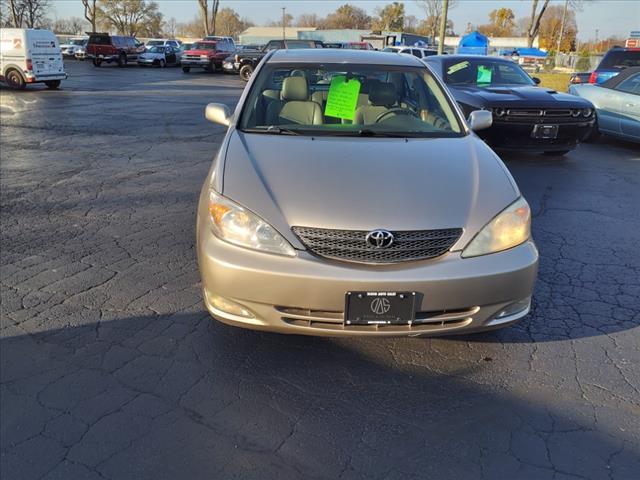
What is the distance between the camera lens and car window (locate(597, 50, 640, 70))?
1310 cm

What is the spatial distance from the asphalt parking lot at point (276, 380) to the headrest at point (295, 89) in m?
1.53

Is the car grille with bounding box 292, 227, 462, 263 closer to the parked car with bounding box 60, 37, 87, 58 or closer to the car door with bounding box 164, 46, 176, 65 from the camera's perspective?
the car door with bounding box 164, 46, 176, 65

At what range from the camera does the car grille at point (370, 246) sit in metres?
2.61

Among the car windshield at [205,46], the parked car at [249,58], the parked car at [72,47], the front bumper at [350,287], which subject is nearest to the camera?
the front bumper at [350,287]

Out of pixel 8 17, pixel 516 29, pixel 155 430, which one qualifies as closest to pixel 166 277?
pixel 155 430

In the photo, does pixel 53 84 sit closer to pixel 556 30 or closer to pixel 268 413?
pixel 268 413

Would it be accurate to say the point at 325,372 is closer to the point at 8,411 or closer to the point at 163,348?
the point at 163,348

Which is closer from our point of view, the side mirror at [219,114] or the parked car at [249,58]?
the side mirror at [219,114]

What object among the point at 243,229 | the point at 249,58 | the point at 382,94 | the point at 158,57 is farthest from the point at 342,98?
the point at 158,57

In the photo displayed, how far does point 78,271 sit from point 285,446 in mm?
2458

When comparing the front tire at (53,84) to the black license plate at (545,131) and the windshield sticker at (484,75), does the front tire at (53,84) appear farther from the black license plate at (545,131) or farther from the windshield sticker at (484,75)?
the black license plate at (545,131)

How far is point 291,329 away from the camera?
106 inches

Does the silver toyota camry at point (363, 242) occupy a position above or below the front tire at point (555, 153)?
above

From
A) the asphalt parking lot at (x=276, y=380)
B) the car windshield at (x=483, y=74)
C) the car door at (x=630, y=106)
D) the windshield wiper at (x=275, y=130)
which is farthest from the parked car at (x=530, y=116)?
the windshield wiper at (x=275, y=130)
